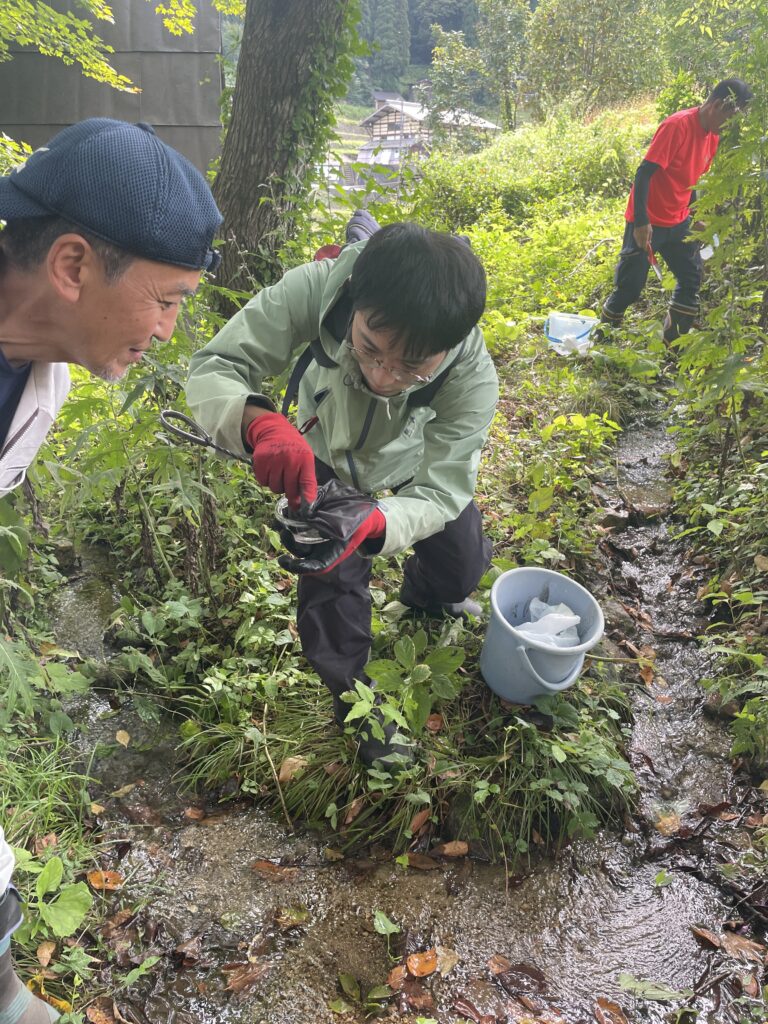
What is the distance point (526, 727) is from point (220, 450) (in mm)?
1508

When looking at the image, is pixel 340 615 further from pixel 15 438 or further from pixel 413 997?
pixel 15 438

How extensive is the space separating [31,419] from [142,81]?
10407 mm

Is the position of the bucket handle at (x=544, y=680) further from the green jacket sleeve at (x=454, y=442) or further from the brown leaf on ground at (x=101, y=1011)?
the brown leaf on ground at (x=101, y=1011)

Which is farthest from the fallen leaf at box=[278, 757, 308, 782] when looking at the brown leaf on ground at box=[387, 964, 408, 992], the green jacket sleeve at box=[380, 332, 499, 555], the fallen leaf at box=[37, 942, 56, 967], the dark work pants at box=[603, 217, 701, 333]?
the dark work pants at box=[603, 217, 701, 333]

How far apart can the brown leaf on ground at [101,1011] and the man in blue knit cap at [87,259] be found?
1.70 feet

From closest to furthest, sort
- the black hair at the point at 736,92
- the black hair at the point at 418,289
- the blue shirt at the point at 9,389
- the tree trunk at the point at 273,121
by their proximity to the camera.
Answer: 1. the blue shirt at the point at 9,389
2. the black hair at the point at 418,289
3. the tree trunk at the point at 273,121
4. the black hair at the point at 736,92

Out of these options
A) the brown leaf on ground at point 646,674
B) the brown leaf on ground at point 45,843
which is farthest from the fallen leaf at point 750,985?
the brown leaf on ground at point 45,843

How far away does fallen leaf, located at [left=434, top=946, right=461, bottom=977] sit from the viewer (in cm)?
192

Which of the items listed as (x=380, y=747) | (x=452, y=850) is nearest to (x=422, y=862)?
(x=452, y=850)

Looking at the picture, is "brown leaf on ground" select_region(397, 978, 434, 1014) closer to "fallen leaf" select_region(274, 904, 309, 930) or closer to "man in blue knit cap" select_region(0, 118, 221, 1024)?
"fallen leaf" select_region(274, 904, 309, 930)

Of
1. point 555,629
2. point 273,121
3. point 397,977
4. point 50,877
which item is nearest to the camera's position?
point 50,877

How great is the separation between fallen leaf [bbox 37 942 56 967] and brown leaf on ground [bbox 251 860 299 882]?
60cm

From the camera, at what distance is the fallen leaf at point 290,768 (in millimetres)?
2342

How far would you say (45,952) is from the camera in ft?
5.79
